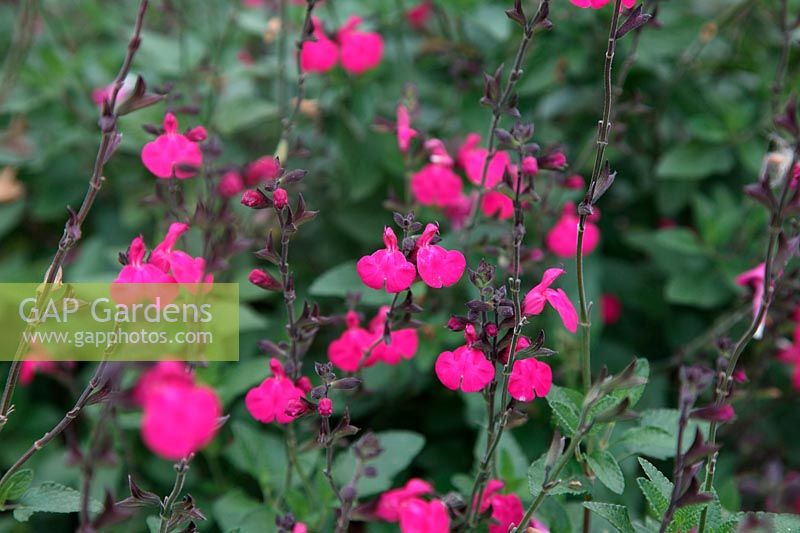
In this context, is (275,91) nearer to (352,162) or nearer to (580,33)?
(352,162)

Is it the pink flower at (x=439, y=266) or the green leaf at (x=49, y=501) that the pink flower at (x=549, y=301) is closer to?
the pink flower at (x=439, y=266)

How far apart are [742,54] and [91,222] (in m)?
2.10

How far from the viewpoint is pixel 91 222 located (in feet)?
8.37

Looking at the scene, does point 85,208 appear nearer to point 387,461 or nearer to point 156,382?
point 156,382

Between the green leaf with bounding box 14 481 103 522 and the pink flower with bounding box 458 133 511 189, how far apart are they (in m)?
0.93

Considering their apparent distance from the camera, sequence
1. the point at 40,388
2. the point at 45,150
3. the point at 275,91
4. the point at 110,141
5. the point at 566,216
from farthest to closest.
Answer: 1. the point at 275,91
2. the point at 45,150
3. the point at 40,388
4. the point at 566,216
5. the point at 110,141

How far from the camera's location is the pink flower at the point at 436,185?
167cm

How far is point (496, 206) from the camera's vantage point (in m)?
1.70

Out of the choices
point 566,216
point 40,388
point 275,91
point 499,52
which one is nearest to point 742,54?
point 499,52

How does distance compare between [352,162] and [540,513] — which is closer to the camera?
[540,513]

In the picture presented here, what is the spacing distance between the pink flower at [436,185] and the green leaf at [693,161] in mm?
759

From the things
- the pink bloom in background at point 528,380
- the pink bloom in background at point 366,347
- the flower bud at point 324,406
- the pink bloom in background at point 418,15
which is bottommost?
the flower bud at point 324,406

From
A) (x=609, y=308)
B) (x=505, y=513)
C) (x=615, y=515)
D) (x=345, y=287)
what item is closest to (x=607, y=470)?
(x=615, y=515)

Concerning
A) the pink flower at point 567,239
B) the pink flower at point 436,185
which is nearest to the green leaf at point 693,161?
the pink flower at point 567,239
